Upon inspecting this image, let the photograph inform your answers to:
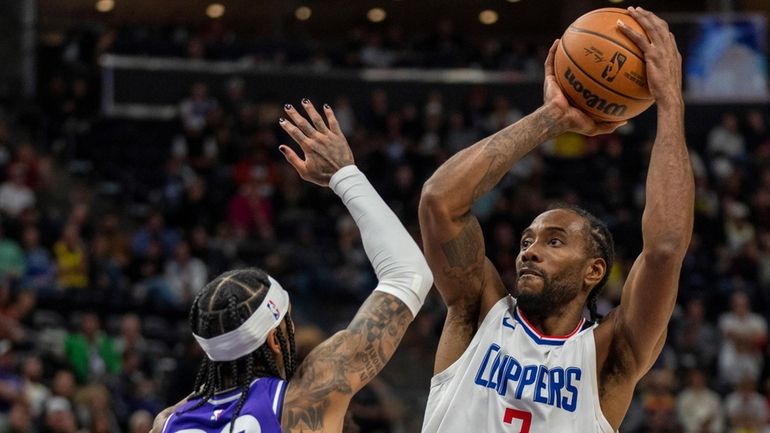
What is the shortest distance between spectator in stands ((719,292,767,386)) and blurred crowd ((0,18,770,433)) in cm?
2

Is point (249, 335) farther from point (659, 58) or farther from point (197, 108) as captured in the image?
point (197, 108)

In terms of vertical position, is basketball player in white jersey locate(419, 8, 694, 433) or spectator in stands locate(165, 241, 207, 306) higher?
basketball player in white jersey locate(419, 8, 694, 433)

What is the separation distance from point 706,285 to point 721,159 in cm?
347

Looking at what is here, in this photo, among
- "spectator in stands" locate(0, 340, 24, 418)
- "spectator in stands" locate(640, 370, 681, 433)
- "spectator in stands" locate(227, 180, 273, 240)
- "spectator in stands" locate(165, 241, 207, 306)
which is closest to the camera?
"spectator in stands" locate(0, 340, 24, 418)

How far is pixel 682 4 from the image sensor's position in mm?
24328

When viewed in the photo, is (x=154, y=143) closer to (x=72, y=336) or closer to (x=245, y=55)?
(x=245, y=55)

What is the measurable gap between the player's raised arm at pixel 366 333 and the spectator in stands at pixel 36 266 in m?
10.4

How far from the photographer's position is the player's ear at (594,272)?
4.71 m

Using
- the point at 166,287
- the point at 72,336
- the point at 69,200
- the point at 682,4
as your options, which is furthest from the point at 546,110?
the point at 682,4

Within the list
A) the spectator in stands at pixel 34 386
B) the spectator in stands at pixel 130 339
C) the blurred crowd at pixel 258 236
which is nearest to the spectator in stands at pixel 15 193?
the blurred crowd at pixel 258 236

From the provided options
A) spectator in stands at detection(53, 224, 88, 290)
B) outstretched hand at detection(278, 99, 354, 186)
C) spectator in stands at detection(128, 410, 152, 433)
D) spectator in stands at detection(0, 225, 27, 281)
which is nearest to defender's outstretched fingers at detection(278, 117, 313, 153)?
outstretched hand at detection(278, 99, 354, 186)

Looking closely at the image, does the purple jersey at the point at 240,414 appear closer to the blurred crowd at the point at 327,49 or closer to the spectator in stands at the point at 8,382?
the spectator in stands at the point at 8,382

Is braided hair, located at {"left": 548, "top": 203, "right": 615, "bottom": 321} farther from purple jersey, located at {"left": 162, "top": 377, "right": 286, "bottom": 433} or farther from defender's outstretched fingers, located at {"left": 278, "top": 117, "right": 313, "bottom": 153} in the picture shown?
purple jersey, located at {"left": 162, "top": 377, "right": 286, "bottom": 433}

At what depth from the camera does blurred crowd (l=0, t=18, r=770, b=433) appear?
39.6 feet
